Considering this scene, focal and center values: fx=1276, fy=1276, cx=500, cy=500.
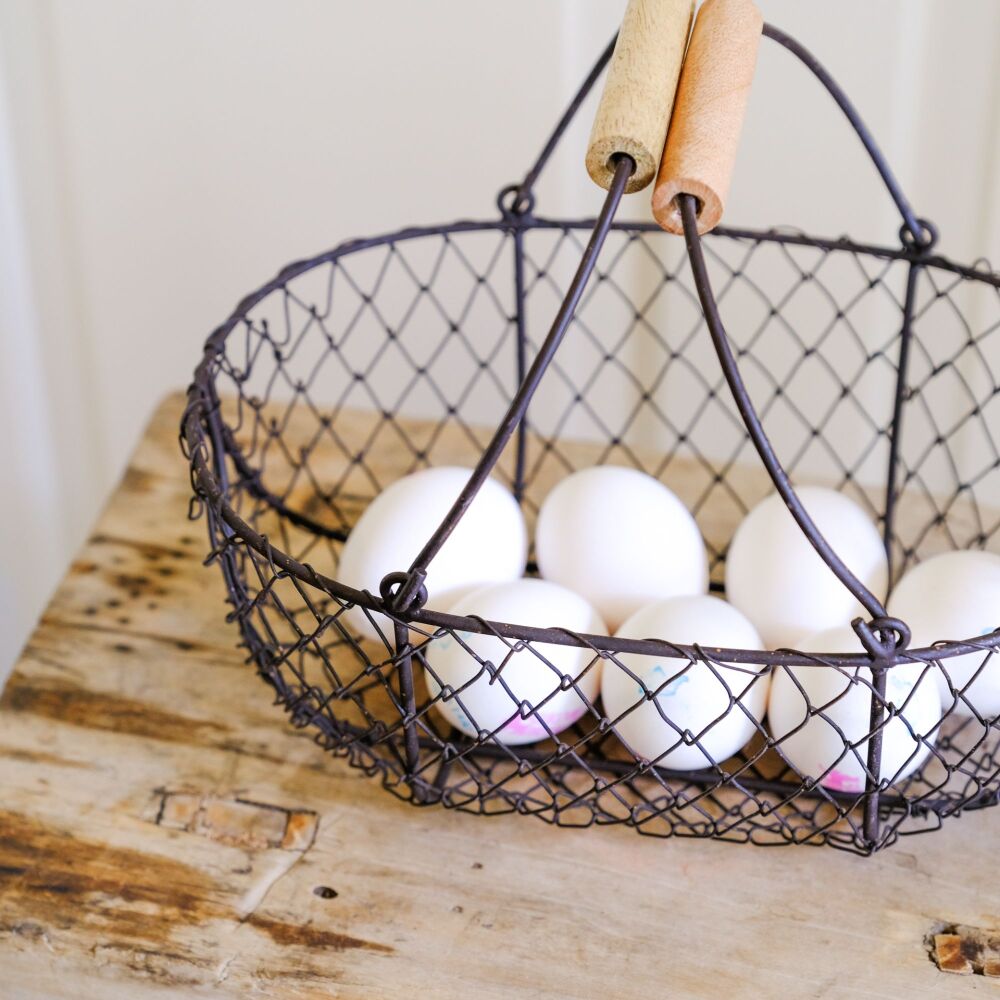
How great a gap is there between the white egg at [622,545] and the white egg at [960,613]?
0.10m

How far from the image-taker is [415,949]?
499 mm

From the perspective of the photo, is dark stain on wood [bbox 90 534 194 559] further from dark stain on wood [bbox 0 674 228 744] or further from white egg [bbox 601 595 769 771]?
white egg [bbox 601 595 769 771]

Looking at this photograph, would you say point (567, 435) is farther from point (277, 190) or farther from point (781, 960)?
point (781, 960)

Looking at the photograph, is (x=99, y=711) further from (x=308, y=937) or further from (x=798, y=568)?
(x=798, y=568)

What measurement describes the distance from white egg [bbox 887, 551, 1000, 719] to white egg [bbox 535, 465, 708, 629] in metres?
0.10

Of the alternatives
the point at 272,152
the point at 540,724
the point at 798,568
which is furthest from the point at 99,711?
the point at 272,152

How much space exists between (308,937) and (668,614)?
0.64 ft

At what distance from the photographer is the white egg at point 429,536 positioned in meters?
0.58

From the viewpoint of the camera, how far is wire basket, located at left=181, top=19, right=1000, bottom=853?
0.47m

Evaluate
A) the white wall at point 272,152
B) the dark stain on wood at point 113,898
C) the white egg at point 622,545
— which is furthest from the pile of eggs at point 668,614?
the white wall at point 272,152

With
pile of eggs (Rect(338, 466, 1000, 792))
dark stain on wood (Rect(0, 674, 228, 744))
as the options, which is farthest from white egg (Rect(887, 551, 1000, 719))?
dark stain on wood (Rect(0, 674, 228, 744))

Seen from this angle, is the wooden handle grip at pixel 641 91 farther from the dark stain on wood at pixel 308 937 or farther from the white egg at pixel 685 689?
the dark stain on wood at pixel 308 937

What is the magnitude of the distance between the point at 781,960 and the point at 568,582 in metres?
0.20

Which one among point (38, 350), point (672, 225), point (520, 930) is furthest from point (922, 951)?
point (38, 350)
